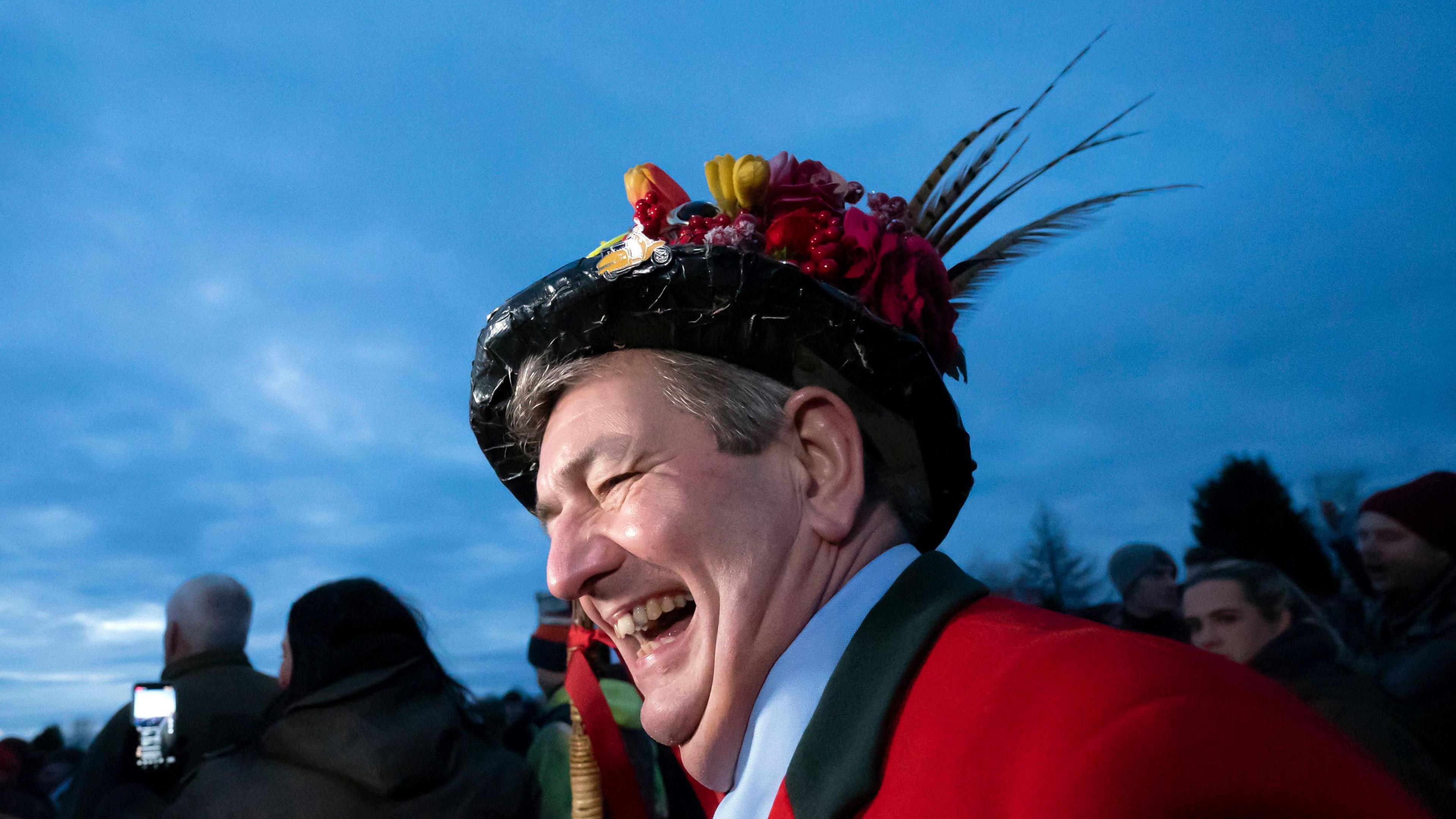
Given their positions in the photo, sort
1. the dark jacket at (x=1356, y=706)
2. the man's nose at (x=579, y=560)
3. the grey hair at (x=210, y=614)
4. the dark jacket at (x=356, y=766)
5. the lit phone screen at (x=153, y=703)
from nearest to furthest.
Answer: the man's nose at (x=579, y=560)
the dark jacket at (x=1356, y=706)
the dark jacket at (x=356, y=766)
the lit phone screen at (x=153, y=703)
the grey hair at (x=210, y=614)

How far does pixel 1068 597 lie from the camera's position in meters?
6.31

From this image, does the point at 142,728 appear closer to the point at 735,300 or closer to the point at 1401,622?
the point at 735,300

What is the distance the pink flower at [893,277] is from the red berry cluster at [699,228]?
9.3 inches

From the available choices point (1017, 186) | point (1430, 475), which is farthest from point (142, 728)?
point (1430, 475)

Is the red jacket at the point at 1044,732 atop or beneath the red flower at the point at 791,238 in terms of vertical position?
beneath

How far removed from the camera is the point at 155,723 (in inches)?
133

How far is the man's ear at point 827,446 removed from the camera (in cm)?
188

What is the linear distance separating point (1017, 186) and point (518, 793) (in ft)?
7.93

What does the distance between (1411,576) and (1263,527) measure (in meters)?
3.96

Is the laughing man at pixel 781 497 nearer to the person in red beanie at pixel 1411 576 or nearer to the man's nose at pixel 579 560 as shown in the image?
the man's nose at pixel 579 560

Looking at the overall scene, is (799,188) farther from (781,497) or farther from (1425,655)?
(1425,655)

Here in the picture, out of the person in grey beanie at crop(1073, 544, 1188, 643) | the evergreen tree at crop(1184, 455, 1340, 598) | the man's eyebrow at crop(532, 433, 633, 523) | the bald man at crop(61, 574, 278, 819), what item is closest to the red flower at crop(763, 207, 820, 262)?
the man's eyebrow at crop(532, 433, 633, 523)

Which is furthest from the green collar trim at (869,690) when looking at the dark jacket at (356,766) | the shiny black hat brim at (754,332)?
the dark jacket at (356,766)

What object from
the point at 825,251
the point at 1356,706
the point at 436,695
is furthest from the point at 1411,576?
the point at 436,695
